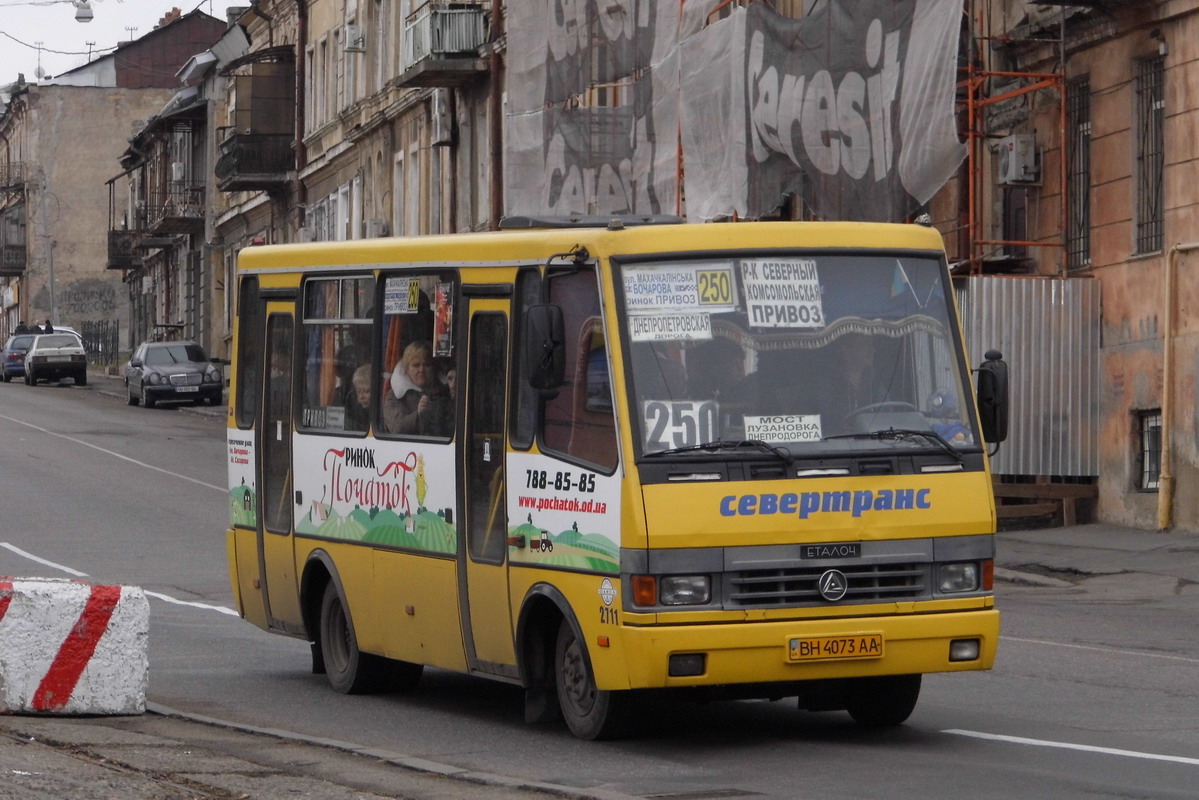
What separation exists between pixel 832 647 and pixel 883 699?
1.06 meters

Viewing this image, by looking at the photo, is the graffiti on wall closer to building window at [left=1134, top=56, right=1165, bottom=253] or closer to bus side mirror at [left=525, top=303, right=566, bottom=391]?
building window at [left=1134, top=56, right=1165, bottom=253]

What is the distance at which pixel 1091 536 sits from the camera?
869 inches

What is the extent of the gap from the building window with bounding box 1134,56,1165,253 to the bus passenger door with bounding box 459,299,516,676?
13.2 meters

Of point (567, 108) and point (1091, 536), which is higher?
point (567, 108)

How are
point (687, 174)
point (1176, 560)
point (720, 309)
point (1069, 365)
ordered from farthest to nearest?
point (687, 174) < point (1069, 365) < point (1176, 560) < point (720, 309)

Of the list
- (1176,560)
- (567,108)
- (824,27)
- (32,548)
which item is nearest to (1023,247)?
(824,27)

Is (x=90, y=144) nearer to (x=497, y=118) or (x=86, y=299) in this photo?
(x=86, y=299)

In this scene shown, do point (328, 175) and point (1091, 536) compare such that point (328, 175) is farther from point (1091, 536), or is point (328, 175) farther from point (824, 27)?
point (1091, 536)

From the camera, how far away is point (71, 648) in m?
10.8

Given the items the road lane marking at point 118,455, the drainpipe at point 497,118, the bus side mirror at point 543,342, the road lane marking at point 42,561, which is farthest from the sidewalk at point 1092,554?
the drainpipe at point 497,118

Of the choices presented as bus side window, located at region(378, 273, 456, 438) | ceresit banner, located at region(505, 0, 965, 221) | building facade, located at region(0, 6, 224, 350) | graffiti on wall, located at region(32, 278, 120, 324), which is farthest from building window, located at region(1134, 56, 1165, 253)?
graffiti on wall, located at region(32, 278, 120, 324)

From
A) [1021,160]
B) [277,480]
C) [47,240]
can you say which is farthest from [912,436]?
[47,240]

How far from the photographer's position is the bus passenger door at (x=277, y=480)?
12.9 meters

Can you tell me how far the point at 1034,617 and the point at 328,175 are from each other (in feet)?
139
